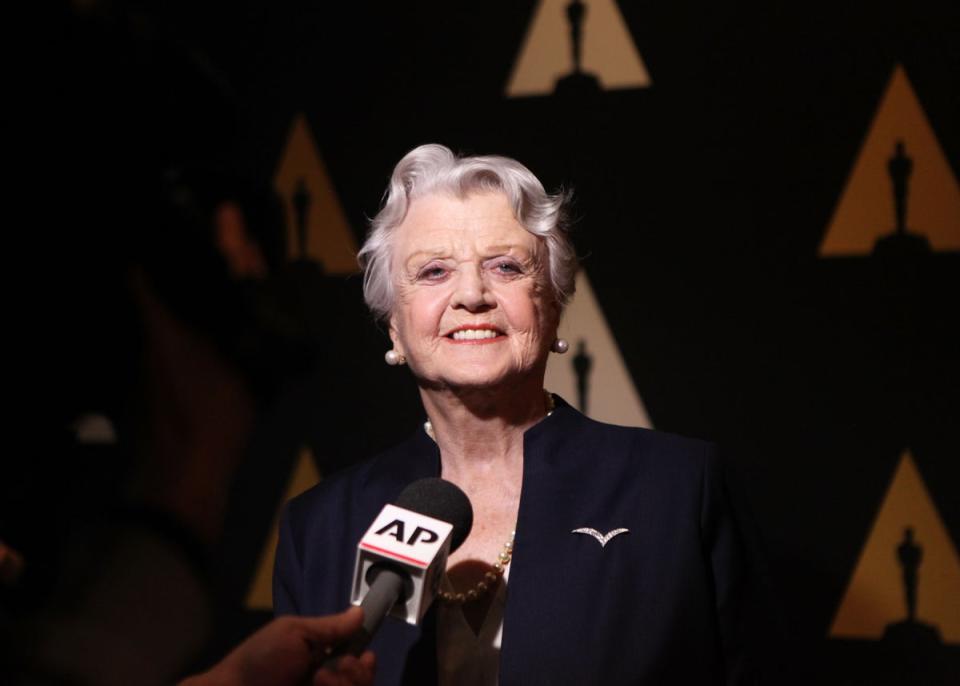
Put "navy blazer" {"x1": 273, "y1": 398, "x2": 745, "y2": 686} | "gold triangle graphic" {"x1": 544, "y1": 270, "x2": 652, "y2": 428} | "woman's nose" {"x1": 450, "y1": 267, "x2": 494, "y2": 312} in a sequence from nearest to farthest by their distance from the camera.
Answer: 1. "navy blazer" {"x1": 273, "y1": 398, "x2": 745, "y2": 686}
2. "woman's nose" {"x1": 450, "y1": 267, "x2": 494, "y2": 312}
3. "gold triangle graphic" {"x1": 544, "y1": 270, "x2": 652, "y2": 428}

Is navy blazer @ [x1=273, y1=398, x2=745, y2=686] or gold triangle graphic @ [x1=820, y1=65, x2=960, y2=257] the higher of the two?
gold triangle graphic @ [x1=820, y1=65, x2=960, y2=257]

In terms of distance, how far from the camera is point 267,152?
104 inches

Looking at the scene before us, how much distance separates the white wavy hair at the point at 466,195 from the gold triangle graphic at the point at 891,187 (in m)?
0.72

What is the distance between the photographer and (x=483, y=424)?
1942mm

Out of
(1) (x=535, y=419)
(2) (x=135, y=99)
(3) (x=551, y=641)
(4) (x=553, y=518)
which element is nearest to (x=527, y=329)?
(1) (x=535, y=419)

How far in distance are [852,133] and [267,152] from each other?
141 centimetres

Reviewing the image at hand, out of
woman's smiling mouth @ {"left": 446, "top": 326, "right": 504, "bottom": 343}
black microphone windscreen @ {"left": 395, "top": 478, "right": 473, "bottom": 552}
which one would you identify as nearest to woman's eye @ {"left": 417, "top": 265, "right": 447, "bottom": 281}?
woman's smiling mouth @ {"left": 446, "top": 326, "right": 504, "bottom": 343}

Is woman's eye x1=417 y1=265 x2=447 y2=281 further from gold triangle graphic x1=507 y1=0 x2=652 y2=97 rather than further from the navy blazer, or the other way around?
gold triangle graphic x1=507 y1=0 x2=652 y2=97

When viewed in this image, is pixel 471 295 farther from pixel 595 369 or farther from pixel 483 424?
pixel 595 369

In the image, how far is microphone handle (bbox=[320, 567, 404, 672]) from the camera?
3.57 feet

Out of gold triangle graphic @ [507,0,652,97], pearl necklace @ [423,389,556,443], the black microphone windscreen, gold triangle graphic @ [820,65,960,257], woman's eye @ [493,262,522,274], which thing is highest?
gold triangle graphic @ [507,0,652,97]

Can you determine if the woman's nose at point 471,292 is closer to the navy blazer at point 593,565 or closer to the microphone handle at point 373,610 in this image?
the navy blazer at point 593,565

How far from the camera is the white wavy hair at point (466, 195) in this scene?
6.44 ft

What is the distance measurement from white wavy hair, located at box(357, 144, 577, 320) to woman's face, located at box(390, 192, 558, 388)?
2 cm
